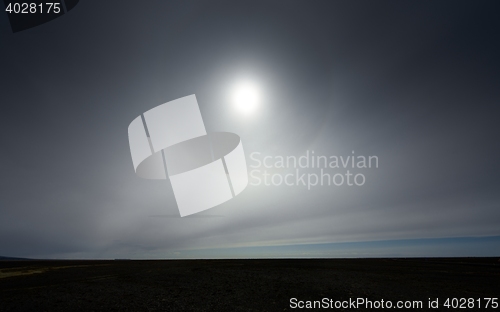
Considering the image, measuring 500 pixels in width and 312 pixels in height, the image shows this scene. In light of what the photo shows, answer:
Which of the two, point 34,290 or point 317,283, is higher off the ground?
point 317,283

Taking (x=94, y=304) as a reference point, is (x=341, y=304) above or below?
above

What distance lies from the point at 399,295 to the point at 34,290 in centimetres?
3745

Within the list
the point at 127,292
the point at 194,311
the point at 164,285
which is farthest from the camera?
the point at 164,285

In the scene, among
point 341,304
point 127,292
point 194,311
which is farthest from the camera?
point 127,292

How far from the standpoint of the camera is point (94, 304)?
20922 mm

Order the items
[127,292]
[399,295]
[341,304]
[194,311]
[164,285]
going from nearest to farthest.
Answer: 1. [194,311]
2. [341,304]
3. [399,295]
4. [127,292]
5. [164,285]

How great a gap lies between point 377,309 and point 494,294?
1457 centimetres

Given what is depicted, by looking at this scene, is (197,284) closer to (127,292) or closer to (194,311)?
(127,292)

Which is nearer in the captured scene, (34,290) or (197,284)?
(34,290)

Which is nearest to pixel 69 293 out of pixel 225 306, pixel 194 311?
pixel 194 311

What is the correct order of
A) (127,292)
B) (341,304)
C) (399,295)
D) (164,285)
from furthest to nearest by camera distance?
1. (164,285)
2. (127,292)
3. (399,295)
4. (341,304)

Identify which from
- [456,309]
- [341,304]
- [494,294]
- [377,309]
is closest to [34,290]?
[341,304]

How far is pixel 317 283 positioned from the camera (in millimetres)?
30188

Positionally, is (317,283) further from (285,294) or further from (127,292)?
(127,292)
